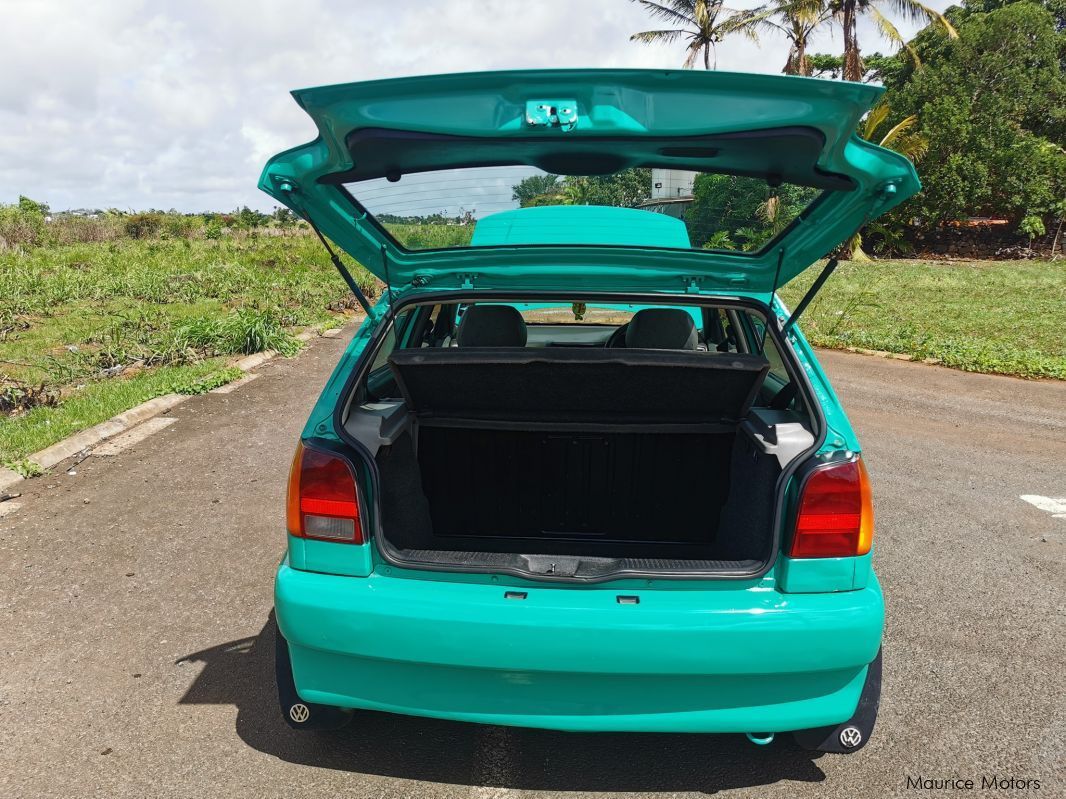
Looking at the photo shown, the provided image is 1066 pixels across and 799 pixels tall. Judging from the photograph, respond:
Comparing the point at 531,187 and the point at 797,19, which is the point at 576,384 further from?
the point at 797,19

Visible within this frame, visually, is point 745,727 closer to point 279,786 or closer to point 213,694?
point 279,786

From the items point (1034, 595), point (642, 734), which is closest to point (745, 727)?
point (642, 734)

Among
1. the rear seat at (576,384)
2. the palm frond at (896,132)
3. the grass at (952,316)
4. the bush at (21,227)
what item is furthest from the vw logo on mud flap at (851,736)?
the palm frond at (896,132)

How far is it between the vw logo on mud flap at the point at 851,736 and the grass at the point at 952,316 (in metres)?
8.53

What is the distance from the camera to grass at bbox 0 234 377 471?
643 cm

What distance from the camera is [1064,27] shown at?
3397 cm

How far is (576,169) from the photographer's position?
7.12 ft

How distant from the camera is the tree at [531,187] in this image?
91.4 inches

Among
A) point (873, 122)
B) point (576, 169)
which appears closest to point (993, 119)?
point (873, 122)

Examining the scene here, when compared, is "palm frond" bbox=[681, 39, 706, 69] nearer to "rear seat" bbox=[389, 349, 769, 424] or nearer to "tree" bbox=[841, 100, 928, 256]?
"tree" bbox=[841, 100, 928, 256]

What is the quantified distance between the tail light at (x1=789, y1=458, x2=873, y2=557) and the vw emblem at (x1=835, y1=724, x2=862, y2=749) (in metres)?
0.56

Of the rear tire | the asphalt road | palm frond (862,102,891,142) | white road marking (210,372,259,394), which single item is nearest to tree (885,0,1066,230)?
palm frond (862,102,891,142)

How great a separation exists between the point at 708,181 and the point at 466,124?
94 centimetres

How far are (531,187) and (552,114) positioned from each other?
2.05 feet
